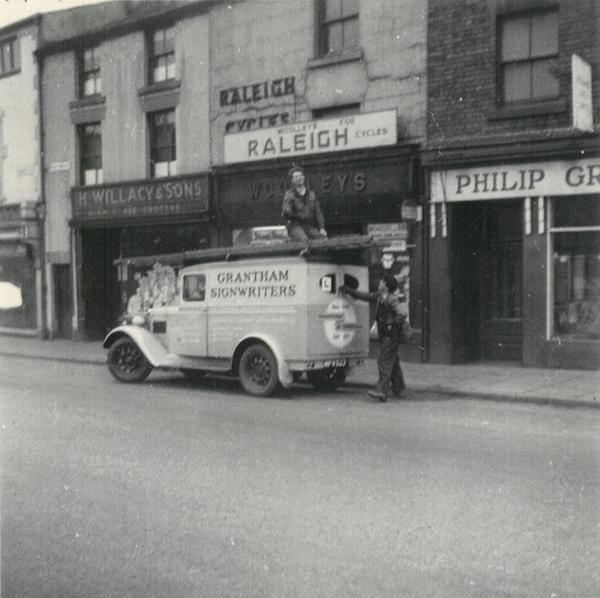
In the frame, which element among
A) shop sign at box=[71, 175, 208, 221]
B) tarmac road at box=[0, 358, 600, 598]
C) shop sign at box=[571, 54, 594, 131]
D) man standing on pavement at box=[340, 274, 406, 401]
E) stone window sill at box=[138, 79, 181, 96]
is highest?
stone window sill at box=[138, 79, 181, 96]

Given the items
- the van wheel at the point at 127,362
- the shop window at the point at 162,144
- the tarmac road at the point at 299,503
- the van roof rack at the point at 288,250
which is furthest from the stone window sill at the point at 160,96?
the tarmac road at the point at 299,503

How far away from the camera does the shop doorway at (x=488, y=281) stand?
52.8ft

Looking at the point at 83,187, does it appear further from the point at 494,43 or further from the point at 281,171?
the point at 494,43

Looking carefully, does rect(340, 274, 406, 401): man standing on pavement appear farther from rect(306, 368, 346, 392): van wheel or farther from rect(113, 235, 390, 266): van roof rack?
rect(306, 368, 346, 392): van wheel

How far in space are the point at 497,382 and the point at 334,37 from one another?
8526 millimetres

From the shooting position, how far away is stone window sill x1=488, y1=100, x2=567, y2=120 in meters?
14.4

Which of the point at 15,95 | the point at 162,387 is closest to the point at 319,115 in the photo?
the point at 162,387

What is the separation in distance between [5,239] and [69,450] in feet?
60.8

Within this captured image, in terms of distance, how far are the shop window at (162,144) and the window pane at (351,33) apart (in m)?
5.56

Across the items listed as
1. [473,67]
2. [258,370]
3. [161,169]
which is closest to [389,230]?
[473,67]

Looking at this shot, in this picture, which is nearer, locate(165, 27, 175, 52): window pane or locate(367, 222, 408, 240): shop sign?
locate(367, 222, 408, 240): shop sign

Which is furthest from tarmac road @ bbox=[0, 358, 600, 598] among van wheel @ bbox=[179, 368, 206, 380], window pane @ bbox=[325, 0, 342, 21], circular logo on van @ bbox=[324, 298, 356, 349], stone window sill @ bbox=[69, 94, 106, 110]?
stone window sill @ bbox=[69, 94, 106, 110]

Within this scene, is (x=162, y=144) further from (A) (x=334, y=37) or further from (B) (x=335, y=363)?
(B) (x=335, y=363)

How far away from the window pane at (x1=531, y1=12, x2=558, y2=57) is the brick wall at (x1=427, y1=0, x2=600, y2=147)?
237mm
